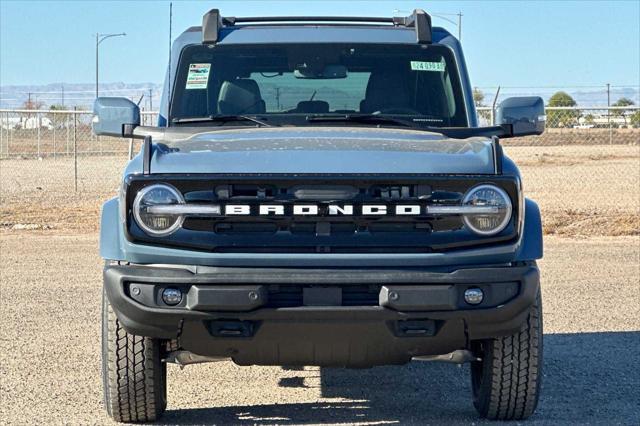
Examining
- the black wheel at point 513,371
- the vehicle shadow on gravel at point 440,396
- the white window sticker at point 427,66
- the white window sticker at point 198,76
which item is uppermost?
the white window sticker at point 427,66

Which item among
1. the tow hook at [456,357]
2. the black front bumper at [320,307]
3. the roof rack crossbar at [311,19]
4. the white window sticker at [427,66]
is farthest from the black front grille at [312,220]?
the roof rack crossbar at [311,19]

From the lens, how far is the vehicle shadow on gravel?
6172 mm

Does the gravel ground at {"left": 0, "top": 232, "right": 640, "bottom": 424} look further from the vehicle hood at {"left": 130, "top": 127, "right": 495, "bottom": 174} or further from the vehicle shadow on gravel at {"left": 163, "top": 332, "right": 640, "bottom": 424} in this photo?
the vehicle hood at {"left": 130, "top": 127, "right": 495, "bottom": 174}

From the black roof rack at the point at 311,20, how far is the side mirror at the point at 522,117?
2.72ft

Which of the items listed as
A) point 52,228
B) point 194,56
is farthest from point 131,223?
point 52,228

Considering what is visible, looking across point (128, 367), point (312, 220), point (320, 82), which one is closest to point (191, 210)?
point (312, 220)

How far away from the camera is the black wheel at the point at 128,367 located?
5625mm

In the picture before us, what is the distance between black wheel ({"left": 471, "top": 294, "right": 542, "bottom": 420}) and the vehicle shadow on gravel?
7.7 inches

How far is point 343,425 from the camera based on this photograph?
5.98m

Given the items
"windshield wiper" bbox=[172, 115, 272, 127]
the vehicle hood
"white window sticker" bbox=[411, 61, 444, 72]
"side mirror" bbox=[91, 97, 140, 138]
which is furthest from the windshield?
the vehicle hood

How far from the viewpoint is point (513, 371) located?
226 inches

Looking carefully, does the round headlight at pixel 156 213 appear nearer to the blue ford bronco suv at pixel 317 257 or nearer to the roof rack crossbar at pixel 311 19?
the blue ford bronco suv at pixel 317 257

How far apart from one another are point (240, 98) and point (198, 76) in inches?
11.1

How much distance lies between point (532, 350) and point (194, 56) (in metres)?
2.63
